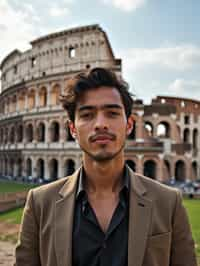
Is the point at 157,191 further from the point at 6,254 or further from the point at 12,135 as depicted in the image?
the point at 12,135

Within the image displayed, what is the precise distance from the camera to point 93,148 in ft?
5.51

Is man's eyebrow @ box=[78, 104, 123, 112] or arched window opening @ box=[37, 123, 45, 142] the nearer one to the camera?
man's eyebrow @ box=[78, 104, 123, 112]

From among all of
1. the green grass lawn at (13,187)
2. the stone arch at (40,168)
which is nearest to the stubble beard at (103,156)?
the green grass lawn at (13,187)

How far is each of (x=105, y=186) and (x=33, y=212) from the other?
606mm

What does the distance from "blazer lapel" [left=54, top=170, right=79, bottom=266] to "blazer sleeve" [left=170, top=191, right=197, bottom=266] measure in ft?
2.58

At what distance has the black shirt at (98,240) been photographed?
5.34ft

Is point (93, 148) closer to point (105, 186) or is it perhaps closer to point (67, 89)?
point (105, 186)

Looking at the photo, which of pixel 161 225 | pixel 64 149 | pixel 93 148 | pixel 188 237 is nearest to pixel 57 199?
pixel 93 148

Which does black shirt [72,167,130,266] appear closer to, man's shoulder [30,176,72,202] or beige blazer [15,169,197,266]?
beige blazer [15,169,197,266]

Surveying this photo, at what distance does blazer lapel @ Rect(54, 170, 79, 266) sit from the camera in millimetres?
1633

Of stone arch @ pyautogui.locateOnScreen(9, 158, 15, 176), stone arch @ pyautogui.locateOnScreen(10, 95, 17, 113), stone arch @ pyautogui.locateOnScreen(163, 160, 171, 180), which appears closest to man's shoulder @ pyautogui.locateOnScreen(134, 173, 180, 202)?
stone arch @ pyautogui.locateOnScreen(163, 160, 171, 180)

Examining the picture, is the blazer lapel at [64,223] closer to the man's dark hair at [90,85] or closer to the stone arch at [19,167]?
the man's dark hair at [90,85]

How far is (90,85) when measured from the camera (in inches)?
71.1

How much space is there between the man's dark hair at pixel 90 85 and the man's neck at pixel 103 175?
0.42 meters
